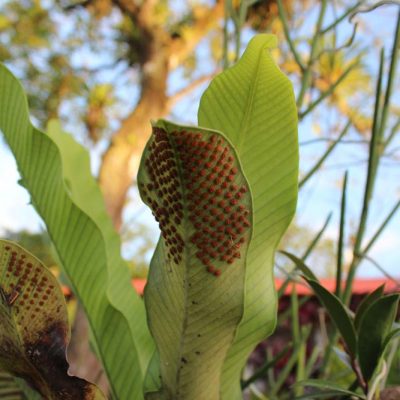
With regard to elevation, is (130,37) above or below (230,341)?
above

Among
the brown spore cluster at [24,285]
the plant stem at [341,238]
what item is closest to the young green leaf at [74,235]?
the brown spore cluster at [24,285]

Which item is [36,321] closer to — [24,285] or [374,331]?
[24,285]

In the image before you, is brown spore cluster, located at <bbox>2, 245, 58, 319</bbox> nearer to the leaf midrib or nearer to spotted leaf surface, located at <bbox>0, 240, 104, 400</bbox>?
spotted leaf surface, located at <bbox>0, 240, 104, 400</bbox>

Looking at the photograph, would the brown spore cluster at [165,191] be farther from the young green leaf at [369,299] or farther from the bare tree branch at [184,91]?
the bare tree branch at [184,91]

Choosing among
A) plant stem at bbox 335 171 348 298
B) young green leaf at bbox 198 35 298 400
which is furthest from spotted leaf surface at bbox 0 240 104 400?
plant stem at bbox 335 171 348 298

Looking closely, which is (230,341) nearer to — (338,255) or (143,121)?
(338,255)

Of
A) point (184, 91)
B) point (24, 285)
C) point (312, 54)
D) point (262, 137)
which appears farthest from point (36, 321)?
point (184, 91)

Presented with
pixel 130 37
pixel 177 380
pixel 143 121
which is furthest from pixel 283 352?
pixel 130 37
